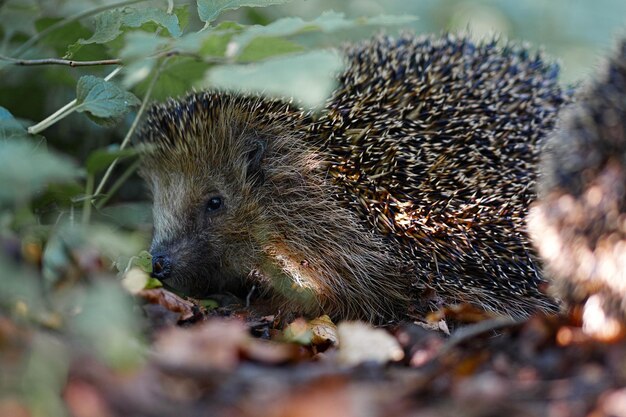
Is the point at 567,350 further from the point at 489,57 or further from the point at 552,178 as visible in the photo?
the point at 489,57

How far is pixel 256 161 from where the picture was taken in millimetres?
3820

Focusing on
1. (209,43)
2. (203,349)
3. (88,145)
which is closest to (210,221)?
(88,145)

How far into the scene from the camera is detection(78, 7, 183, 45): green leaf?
112 inches

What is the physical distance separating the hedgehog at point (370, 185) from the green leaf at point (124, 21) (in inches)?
33.1

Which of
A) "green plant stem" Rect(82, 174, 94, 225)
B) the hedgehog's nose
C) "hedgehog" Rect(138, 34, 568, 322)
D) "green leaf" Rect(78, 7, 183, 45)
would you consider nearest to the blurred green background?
"hedgehog" Rect(138, 34, 568, 322)

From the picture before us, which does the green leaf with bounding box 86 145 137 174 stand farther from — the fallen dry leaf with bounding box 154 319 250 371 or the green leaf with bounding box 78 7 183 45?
the fallen dry leaf with bounding box 154 319 250 371

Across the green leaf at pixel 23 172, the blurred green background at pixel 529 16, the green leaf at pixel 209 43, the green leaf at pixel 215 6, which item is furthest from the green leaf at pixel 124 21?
the blurred green background at pixel 529 16

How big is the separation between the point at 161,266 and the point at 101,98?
100 cm

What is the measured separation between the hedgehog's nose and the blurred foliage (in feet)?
0.92

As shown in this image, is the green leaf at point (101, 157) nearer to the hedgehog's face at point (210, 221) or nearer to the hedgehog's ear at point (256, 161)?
the hedgehog's face at point (210, 221)

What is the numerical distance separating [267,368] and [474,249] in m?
1.80

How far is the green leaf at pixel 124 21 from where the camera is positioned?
9.36ft

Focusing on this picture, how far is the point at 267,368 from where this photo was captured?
1841mm

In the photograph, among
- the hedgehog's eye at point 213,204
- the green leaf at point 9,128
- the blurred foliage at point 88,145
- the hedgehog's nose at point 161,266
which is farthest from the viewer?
the hedgehog's eye at point 213,204
